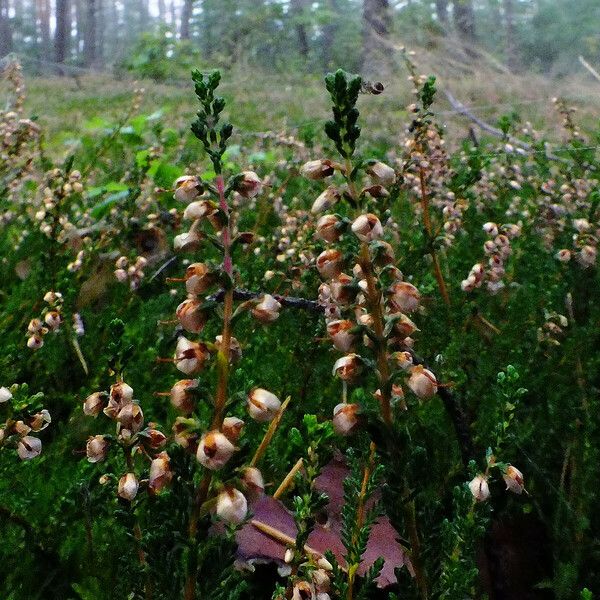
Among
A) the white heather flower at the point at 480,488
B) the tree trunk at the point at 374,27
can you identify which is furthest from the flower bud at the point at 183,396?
the tree trunk at the point at 374,27

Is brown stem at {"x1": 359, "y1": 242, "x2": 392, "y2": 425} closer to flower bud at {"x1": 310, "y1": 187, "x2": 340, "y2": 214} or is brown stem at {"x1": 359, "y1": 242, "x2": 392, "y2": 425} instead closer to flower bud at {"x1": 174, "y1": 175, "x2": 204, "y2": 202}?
flower bud at {"x1": 310, "y1": 187, "x2": 340, "y2": 214}

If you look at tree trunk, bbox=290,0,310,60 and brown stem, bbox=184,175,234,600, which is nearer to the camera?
brown stem, bbox=184,175,234,600

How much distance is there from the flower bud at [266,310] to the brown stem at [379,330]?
13 centimetres

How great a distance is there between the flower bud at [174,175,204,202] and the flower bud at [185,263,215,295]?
0.10 m

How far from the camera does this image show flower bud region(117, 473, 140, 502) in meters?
1.06

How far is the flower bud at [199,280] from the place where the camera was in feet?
2.91

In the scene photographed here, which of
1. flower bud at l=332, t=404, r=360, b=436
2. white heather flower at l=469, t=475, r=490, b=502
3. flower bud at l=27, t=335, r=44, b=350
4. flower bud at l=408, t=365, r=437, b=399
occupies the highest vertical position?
flower bud at l=408, t=365, r=437, b=399

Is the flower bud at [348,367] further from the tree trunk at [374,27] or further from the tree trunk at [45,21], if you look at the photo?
the tree trunk at [45,21]

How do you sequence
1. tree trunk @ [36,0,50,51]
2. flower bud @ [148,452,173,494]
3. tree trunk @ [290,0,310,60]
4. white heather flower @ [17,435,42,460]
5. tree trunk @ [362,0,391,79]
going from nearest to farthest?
flower bud @ [148,452,173,494], white heather flower @ [17,435,42,460], tree trunk @ [362,0,391,79], tree trunk @ [290,0,310,60], tree trunk @ [36,0,50,51]

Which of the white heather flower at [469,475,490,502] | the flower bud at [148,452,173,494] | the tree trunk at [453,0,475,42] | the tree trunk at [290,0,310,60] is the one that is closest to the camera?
the flower bud at [148,452,173,494]

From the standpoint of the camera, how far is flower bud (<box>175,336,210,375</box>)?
0.88m

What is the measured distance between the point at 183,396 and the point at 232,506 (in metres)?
0.15

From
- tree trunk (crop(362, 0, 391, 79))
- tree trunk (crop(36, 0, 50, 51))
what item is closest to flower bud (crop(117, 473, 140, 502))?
tree trunk (crop(362, 0, 391, 79))

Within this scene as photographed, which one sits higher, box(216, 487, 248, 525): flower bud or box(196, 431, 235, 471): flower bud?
box(196, 431, 235, 471): flower bud
